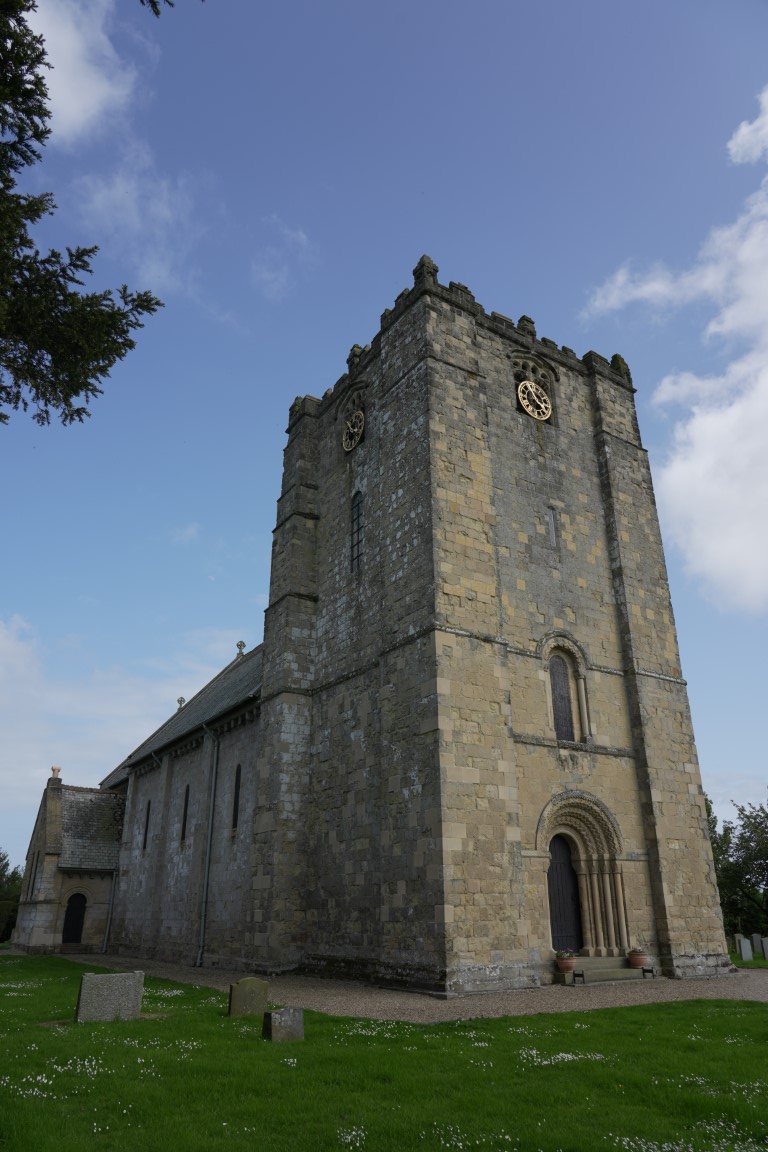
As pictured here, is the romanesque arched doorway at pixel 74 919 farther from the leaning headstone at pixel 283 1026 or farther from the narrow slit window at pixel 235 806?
the leaning headstone at pixel 283 1026

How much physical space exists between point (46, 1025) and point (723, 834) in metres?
36.4

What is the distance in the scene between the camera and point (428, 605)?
16188 mm

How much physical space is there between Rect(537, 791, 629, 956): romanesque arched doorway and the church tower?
5 centimetres

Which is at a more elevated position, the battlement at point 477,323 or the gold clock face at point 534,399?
the battlement at point 477,323

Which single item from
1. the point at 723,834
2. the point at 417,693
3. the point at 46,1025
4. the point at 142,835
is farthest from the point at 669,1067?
the point at 723,834

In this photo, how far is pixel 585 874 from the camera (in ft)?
56.6

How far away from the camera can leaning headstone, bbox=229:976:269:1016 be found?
1080 centimetres

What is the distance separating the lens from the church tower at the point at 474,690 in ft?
49.5

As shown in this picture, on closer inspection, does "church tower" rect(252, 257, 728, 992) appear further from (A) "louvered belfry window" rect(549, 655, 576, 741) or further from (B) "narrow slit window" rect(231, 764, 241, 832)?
(B) "narrow slit window" rect(231, 764, 241, 832)

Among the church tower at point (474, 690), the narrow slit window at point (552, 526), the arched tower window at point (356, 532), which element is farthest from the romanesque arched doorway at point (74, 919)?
the narrow slit window at point (552, 526)

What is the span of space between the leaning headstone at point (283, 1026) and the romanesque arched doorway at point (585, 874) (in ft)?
27.7

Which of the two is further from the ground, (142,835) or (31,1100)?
(142,835)

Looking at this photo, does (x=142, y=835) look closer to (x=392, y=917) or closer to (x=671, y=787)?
(x=392, y=917)

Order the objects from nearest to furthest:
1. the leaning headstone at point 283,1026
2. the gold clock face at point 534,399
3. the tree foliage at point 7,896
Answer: the leaning headstone at point 283,1026 < the gold clock face at point 534,399 < the tree foliage at point 7,896
